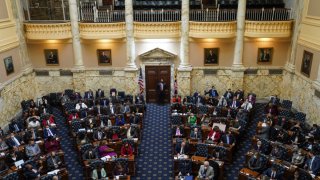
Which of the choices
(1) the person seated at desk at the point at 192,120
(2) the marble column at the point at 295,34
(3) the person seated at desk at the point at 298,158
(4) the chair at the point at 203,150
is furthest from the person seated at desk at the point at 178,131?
(2) the marble column at the point at 295,34

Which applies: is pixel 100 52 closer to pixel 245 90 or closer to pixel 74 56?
pixel 74 56

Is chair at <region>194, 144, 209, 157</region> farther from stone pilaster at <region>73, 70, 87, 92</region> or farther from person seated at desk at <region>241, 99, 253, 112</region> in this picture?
stone pilaster at <region>73, 70, 87, 92</region>

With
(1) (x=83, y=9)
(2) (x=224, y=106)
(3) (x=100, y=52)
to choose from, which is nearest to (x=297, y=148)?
(2) (x=224, y=106)

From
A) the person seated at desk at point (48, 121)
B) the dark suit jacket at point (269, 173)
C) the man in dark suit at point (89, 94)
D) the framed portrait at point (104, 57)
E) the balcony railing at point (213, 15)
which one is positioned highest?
the balcony railing at point (213, 15)

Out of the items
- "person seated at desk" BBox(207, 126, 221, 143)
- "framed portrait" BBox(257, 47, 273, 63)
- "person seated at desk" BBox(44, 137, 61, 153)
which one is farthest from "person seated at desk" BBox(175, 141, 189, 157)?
"framed portrait" BBox(257, 47, 273, 63)

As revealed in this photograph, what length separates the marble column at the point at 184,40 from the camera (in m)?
16.2

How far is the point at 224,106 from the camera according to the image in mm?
15172

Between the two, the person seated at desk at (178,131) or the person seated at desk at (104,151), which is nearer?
the person seated at desk at (104,151)

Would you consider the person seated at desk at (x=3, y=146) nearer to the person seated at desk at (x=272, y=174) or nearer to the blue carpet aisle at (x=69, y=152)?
the blue carpet aisle at (x=69, y=152)

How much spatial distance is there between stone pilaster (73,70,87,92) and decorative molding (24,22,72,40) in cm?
214

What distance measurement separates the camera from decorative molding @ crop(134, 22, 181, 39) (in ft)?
54.7

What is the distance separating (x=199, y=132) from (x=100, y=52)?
804cm

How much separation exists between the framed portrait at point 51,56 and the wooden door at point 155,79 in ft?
16.8

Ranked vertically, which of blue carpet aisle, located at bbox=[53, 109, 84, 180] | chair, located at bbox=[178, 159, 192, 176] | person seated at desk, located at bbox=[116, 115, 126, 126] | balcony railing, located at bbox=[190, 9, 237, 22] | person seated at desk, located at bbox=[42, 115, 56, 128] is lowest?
blue carpet aisle, located at bbox=[53, 109, 84, 180]
